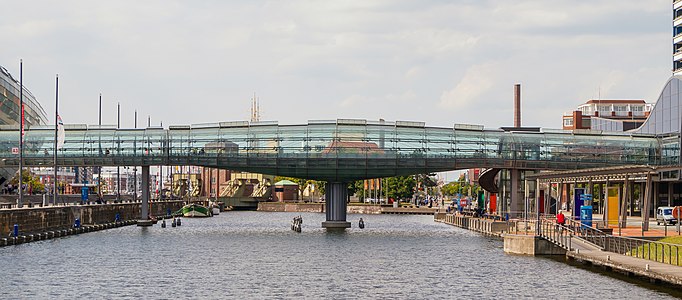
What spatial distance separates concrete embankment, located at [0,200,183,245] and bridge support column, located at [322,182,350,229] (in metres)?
28.4

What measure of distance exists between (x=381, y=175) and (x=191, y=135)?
2306 centimetres

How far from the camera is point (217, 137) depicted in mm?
125000

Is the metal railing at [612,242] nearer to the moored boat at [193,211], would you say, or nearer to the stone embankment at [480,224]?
the stone embankment at [480,224]

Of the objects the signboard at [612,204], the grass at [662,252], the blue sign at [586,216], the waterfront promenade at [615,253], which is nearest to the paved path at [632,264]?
the waterfront promenade at [615,253]

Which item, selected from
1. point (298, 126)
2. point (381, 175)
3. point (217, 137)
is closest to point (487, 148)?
point (381, 175)

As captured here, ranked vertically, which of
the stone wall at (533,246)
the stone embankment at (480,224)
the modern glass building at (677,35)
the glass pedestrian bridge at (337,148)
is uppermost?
the modern glass building at (677,35)

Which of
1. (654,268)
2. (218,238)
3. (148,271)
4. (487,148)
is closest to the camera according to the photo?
(654,268)

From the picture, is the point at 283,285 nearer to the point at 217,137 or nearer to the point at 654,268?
the point at 654,268

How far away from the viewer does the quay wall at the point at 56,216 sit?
90500 mm

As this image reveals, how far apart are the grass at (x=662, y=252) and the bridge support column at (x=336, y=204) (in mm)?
65825

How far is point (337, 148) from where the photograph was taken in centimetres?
12394

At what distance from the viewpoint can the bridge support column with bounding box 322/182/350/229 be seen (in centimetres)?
13275

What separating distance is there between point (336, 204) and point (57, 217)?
37243 mm

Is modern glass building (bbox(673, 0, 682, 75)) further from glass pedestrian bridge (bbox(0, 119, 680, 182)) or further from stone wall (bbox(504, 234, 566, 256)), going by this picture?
stone wall (bbox(504, 234, 566, 256))
